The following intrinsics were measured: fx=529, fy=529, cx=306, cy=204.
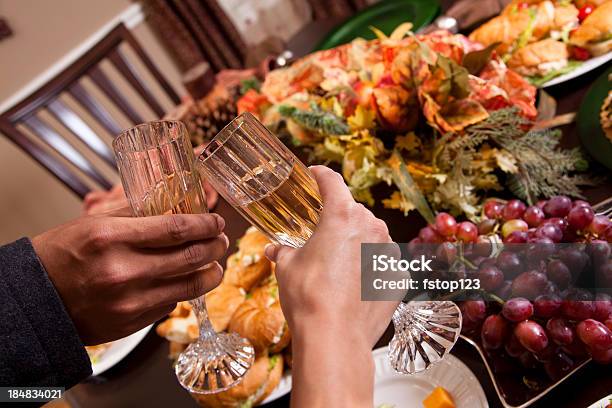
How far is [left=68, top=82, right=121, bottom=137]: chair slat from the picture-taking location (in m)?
2.40

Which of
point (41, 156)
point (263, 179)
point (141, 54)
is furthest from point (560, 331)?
point (141, 54)

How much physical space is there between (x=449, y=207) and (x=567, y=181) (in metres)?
0.20

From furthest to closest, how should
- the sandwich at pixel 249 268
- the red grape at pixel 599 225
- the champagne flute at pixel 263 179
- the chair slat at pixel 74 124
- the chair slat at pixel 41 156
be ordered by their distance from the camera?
the chair slat at pixel 74 124, the chair slat at pixel 41 156, the sandwich at pixel 249 268, the red grape at pixel 599 225, the champagne flute at pixel 263 179

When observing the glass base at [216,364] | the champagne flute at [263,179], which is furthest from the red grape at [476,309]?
the glass base at [216,364]

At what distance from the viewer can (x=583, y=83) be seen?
113cm

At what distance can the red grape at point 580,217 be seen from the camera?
69cm

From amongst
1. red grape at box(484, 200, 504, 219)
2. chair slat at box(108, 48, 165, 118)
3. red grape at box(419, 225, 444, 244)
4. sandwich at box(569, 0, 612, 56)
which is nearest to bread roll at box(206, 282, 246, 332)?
red grape at box(419, 225, 444, 244)

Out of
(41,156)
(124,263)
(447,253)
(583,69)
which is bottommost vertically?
(583,69)

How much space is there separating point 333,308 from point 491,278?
29 centimetres

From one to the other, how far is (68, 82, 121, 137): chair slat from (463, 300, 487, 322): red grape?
2.08 m

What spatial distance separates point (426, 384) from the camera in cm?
72

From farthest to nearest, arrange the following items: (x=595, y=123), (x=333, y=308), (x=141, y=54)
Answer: (x=141, y=54) < (x=595, y=123) < (x=333, y=308)

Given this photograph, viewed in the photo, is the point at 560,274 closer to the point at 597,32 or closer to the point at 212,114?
the point at 597,32

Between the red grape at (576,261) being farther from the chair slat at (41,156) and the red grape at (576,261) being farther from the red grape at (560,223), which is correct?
the chair slat at (41,156)
